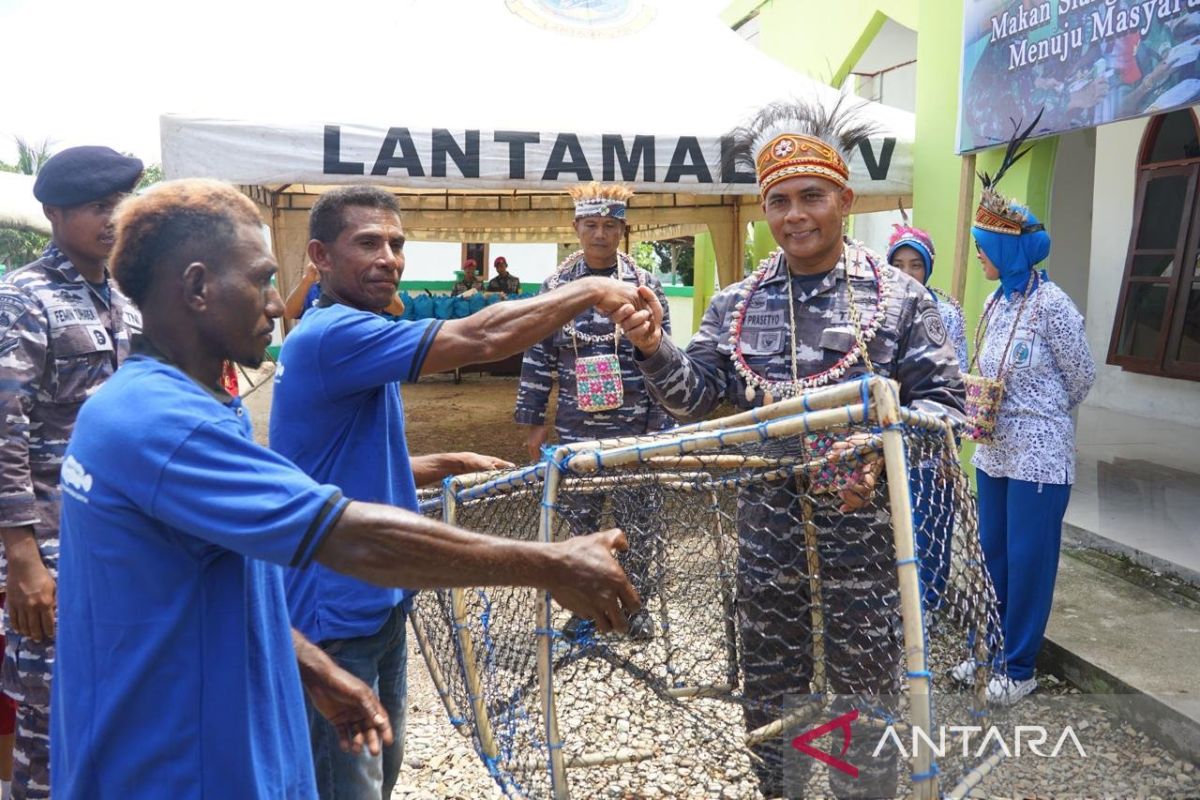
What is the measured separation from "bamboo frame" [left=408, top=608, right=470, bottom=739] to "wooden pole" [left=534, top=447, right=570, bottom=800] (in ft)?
2.00

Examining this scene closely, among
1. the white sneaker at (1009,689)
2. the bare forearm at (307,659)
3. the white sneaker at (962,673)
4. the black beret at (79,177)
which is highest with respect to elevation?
the black beret at (79,177)

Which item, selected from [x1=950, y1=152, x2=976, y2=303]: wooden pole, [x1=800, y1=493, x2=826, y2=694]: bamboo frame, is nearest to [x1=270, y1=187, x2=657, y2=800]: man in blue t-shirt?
[x1=800, y1=493, x2=826, y2=694]: bamboo frame

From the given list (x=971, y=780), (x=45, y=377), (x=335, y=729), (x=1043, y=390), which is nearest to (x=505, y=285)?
(x=1043, y=390)

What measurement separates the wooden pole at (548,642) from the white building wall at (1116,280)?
25.8ft

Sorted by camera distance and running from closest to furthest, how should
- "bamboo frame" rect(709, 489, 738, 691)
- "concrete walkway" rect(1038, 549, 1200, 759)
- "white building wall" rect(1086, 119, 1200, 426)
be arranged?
1. "bamboo frame" rect(709, 489, 738, 691)
2. "concrete walkway" rect(1038, 549, 1200, 759)
3. "white building wall" rect(1086, 119, 1200, 426)

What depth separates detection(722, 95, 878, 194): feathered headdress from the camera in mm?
2617

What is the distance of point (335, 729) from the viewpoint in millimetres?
2018

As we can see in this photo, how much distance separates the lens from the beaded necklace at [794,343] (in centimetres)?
258

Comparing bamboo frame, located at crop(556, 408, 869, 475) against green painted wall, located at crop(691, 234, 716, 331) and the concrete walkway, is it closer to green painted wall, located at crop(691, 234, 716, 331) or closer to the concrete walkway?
the concrete walkway

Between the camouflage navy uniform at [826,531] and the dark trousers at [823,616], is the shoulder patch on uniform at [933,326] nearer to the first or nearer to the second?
the camouflage navy uniform at [826,531]

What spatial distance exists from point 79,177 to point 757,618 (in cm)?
236

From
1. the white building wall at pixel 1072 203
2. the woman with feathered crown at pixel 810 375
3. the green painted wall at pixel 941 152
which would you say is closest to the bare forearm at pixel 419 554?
the woman with feathered crown at pixel 810 375

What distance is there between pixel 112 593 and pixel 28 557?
1.51 meters

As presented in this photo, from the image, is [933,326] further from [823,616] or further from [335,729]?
[335,729]
